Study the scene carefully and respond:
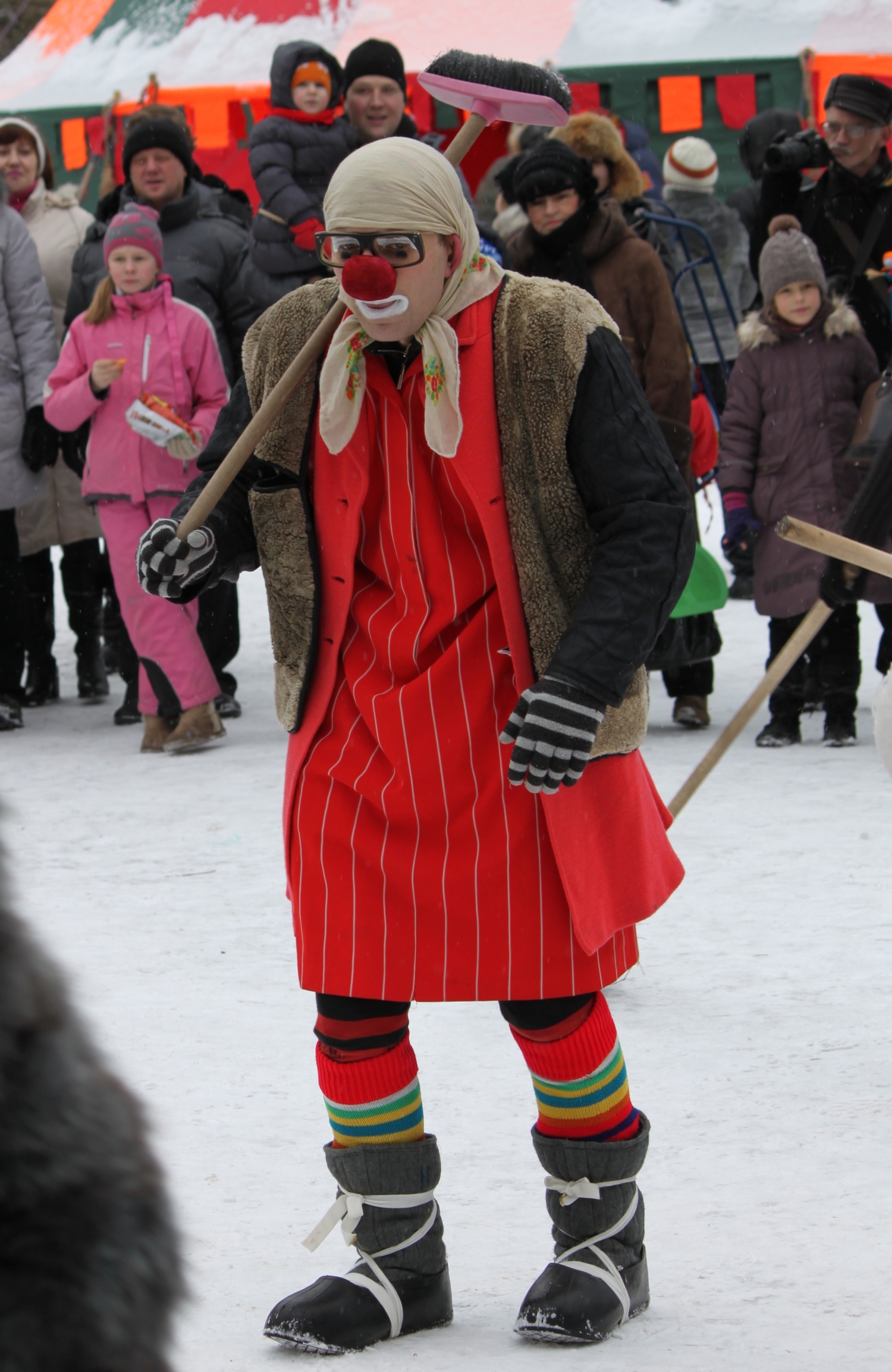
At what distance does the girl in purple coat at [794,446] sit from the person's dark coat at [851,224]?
0.94 feet

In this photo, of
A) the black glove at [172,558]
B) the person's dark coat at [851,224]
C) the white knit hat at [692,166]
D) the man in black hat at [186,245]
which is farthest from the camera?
the white knit hat at [692,166]

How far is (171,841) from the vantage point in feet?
15.0

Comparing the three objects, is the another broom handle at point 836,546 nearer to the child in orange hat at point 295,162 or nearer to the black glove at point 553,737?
the black glove at point 553,737

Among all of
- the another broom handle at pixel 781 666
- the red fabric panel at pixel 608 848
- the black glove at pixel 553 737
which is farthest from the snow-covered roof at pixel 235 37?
the black glove at pixel 553 737

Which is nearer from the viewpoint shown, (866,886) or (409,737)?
(409,737)

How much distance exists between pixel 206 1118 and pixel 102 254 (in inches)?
149

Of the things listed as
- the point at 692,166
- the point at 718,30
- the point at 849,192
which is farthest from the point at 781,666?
the point at 718,30

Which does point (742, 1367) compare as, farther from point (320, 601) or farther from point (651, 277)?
point (651, 277)

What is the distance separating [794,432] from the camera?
5348 mm

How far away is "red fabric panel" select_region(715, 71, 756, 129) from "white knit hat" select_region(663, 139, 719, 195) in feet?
8.22

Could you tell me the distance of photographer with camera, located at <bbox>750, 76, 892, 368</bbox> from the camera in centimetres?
554

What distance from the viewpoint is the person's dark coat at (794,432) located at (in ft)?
17.4

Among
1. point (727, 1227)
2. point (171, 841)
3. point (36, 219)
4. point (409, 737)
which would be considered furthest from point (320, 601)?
point (36, 219)

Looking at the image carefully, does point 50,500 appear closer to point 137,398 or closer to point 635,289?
point 137,398
